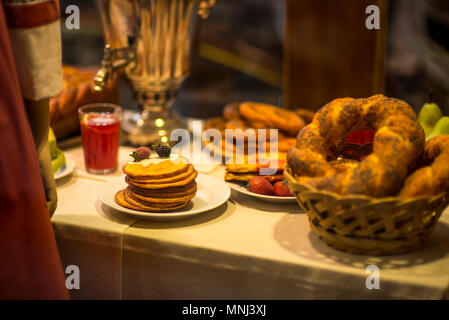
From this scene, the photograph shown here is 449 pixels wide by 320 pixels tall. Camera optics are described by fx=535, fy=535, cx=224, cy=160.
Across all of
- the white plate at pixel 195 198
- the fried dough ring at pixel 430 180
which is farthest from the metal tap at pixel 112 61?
the fried dough ring at pixel 430 180

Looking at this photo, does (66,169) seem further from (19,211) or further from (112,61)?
(19,211)

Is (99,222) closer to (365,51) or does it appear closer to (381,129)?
(381,129)

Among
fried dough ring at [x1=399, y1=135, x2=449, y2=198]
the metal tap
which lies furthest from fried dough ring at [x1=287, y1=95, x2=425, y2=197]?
the metal tap

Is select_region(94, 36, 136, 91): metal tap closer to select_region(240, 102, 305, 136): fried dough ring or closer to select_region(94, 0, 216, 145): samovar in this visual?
select_region(94, 0, 216, 145): samovar

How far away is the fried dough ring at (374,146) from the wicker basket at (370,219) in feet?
0.09

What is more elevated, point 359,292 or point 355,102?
point 355,102

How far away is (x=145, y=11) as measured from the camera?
1.45 m

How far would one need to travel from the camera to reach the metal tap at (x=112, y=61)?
4.19 ft

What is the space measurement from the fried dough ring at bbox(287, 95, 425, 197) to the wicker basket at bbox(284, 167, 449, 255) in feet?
0.09

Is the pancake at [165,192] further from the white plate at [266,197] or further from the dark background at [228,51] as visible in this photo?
the dark background at [228,51]

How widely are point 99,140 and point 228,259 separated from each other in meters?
0.54

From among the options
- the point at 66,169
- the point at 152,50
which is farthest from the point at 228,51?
the point at 66,169

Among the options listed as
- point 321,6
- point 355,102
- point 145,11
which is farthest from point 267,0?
point 355,102
